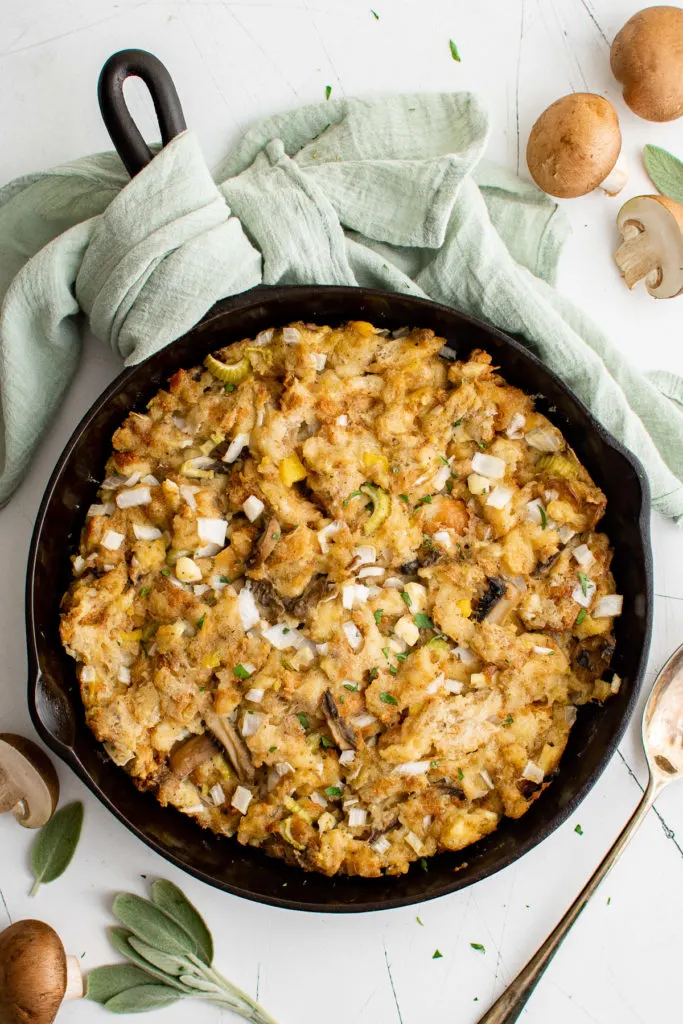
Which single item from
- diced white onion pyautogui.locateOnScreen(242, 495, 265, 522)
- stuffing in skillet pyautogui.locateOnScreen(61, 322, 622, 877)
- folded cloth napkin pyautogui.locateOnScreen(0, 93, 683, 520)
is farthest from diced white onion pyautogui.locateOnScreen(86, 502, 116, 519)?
diced white onion pyautogui.locateOnScreen(242, 495, 265, 522)

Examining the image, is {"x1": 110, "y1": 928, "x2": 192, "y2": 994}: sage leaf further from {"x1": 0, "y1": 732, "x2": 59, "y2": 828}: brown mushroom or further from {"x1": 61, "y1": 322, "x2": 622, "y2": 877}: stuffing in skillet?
{"x1": 61, "y1": 322, "x2": 622, "y2": 877}: stuffing in skillet

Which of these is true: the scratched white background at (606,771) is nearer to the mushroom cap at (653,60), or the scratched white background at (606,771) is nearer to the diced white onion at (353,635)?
the mushroom cap at (653,60)

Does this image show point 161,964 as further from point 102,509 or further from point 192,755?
point 102,509

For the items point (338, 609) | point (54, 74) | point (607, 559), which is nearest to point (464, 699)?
point (338, 609)

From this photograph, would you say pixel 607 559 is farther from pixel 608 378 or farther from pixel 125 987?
pixel 125 987

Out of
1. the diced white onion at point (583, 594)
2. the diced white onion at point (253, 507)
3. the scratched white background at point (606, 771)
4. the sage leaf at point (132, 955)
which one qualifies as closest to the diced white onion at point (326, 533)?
the diced white onion at point (253, 507)
